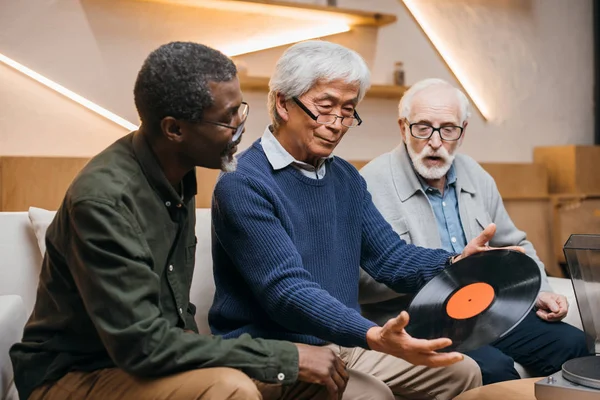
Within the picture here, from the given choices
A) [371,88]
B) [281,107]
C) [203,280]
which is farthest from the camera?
[371,88]

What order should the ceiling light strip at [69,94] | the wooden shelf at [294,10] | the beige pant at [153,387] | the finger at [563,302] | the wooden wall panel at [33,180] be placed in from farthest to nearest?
1. the wooden shelf at [294,10]
2. the ceiling light strip at [69,94]
3. the wooden wall panel at [33,180]
4. the finger at [563,302]
5. the beige pant at [153,387]

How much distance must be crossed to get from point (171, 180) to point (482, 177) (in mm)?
1510

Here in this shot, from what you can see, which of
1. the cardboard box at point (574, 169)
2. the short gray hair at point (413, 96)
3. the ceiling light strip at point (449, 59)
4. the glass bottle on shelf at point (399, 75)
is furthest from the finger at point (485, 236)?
the cardboard box at point (574, 169)

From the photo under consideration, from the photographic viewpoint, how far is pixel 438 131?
104 inches

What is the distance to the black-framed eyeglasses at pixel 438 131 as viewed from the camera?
8.62 feet

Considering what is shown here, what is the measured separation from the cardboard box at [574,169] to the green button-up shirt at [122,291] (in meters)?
4.01

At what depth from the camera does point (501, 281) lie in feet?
5.77

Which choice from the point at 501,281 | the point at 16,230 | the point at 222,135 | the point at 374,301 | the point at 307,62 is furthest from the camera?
the point at 374,301

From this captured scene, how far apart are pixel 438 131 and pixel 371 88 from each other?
188 centimetres

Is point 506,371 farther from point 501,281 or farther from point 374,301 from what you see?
point 501,281

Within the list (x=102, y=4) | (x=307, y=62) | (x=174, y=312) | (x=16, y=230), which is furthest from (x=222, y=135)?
(x=102, y=4)

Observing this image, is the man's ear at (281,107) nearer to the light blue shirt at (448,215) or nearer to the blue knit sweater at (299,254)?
the blue knit sweater at (299,254)

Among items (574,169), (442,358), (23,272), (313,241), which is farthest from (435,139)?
(574,169)

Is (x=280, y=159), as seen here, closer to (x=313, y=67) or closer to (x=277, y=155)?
(x=277, y=155)
